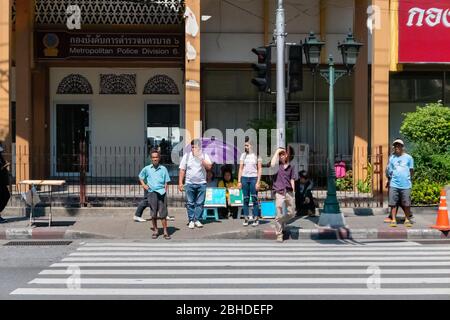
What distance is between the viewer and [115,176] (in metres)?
18.4

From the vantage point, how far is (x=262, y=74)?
14641 mm

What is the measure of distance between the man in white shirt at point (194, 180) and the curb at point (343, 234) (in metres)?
0.91

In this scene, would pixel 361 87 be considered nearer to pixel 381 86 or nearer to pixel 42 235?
pixel 381 86

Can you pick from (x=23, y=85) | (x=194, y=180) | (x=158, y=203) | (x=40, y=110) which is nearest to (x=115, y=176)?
(x=23, y=85)

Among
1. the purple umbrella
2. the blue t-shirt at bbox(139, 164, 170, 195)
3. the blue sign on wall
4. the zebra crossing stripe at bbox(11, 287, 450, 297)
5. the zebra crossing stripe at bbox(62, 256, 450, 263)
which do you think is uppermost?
the purple umbrella

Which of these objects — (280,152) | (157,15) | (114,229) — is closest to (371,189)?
(280,152)

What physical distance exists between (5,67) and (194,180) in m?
6.56

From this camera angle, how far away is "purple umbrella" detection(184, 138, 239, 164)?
16.8m

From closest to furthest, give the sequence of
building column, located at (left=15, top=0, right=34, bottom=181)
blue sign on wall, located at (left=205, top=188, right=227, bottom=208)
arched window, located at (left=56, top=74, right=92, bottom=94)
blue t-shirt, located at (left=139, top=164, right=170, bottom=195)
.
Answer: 1. blue t-shirt, located at (left=139, top=164, right=170, bottom=195)
2. blue sign on wall, located at (left=205, top=188, right=227, bottom=208)
3. building column, located at (left=15, top=0, right=34, bottom=181)
4. arched window, located at (left=56, top=74, right=92, bottom=94)

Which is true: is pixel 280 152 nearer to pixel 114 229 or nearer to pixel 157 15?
pixel 114 229

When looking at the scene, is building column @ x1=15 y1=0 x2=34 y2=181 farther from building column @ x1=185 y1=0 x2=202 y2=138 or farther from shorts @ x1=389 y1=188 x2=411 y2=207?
shorts @ x1=389 y1=188 x2=411 y2=207

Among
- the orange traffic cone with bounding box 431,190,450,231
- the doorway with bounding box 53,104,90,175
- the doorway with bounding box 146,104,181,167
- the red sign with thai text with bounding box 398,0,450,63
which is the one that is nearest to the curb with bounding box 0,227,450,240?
the orange traffic cone with bounding box 431,190,450,231

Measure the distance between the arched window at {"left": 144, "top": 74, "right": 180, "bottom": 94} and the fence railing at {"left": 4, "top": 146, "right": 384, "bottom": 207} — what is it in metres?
2.02
